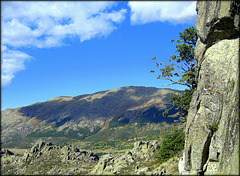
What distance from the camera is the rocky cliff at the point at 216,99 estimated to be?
843 inches

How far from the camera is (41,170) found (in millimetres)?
104688

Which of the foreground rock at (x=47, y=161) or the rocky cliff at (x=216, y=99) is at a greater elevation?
the rocky cliff at (x=216, y=99)

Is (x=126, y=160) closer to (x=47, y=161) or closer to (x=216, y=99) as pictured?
(x=47, y=161)

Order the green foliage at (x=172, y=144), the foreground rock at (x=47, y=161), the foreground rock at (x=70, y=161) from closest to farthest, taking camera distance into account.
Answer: the green foliage at (x=172, y=144)
the foreground rock at (x=70, y=161)
the foreground rock at (x=47, y=161)

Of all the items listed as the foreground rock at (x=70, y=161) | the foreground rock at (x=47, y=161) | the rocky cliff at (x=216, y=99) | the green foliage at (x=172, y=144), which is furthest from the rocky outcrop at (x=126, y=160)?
the rocky cliff at (x=216, y=99)

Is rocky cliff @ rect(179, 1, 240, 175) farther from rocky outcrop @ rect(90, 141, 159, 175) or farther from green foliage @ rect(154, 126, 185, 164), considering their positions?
rocky outcrop @ rect(90, 141, 159, 175)

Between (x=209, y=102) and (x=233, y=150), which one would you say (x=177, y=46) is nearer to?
(x=209, y=102)

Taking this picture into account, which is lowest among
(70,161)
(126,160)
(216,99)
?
(70,161)

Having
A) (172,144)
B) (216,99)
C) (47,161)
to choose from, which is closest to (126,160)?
(172,144)

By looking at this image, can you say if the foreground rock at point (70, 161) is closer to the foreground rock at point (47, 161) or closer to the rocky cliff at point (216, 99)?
the foreground rock at point (47, 161)

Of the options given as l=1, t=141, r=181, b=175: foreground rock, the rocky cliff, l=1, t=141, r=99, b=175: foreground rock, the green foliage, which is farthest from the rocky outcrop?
the rocky cliff

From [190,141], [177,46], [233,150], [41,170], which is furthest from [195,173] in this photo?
[41,170]

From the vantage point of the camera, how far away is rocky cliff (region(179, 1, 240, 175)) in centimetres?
2141

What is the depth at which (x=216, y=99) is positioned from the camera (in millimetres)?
23656
